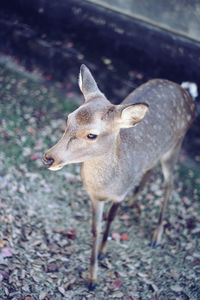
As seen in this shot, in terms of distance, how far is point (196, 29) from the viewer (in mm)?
6199

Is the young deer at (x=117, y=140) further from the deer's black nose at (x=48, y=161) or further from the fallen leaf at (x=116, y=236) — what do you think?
the fallen leaf at (x=116, y=236)

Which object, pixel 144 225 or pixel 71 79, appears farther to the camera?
pixel 71 79

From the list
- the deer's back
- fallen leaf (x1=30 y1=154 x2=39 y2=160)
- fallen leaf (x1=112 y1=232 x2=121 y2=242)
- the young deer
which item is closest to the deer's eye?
the young deer

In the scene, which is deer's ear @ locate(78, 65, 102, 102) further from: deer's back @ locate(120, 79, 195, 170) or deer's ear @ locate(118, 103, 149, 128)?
deer's back @ locate(120, 79, 195, 170)

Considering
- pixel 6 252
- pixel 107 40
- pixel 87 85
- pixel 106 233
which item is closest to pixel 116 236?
pixel 106 233

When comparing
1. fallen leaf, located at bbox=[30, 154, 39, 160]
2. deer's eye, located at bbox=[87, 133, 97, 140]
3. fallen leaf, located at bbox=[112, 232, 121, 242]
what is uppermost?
deer's eye, located at bbox=[87, 133, 97, 140]

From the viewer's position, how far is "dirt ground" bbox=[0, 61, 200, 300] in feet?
14.2

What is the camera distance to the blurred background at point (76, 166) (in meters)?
4.47

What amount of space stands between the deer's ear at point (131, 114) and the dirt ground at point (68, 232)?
2126 millimetres

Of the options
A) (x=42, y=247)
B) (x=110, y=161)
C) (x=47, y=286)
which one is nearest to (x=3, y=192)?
(x=42, y=247)

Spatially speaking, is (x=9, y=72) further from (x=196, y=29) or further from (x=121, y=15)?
(x=196, y=29)

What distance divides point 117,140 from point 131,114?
0.49 m

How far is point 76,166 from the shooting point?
610 centimetres

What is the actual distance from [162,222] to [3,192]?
2356 mm
